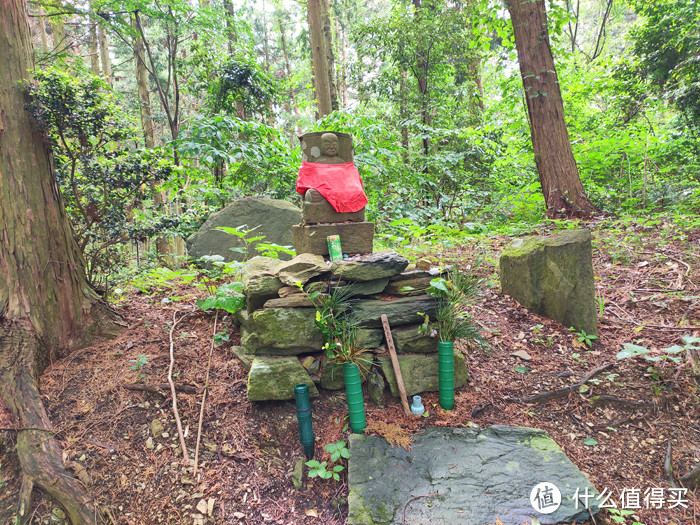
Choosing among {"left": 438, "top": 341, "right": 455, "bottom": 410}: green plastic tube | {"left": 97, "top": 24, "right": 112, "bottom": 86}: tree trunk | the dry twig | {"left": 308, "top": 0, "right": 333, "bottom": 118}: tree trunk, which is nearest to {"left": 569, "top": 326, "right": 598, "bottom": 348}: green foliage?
the dry twig

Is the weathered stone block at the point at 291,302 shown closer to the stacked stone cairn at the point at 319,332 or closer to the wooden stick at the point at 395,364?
the stacked stone cairn at the point at 319,332

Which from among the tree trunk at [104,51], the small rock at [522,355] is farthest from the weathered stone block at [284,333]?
the tree trunk at [104,51]

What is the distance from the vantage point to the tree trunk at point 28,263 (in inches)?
88.3

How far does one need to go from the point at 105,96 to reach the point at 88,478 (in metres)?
2.67

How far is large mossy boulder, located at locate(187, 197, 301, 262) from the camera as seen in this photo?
5.22 metres

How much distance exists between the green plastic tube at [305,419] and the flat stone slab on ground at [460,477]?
0.90 ft

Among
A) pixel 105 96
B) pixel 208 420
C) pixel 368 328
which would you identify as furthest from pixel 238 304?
pixel 105 96

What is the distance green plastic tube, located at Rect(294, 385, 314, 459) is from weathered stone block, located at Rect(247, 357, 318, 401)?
0.26 metres

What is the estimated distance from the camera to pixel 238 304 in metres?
2.98

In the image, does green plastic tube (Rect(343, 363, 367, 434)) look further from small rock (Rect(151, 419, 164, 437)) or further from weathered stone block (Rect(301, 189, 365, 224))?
weathered stone block (Rect(301, 189, 365, 224))

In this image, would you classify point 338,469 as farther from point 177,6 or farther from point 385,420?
point 177,6

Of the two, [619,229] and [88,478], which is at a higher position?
[619,229]

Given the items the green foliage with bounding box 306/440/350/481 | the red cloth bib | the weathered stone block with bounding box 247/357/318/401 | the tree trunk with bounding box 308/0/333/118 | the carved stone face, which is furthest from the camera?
the tree trunk with bounding box 308/0/333/118

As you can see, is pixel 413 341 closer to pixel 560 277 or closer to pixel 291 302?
pixel 291 302
